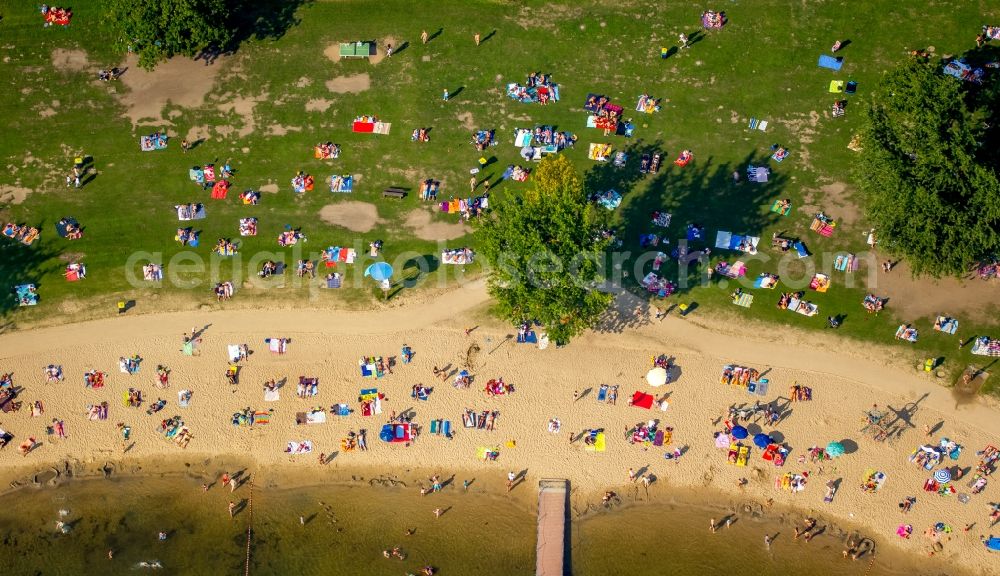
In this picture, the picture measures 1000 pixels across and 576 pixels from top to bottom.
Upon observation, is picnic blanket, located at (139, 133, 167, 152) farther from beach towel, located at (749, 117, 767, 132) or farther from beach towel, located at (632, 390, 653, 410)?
beach towel, located at (749, 117, 767, 132)

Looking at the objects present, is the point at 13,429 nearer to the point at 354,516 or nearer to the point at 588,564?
the point at 354,516

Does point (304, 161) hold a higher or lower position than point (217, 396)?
higher

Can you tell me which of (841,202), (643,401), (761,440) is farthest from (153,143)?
(841,202)

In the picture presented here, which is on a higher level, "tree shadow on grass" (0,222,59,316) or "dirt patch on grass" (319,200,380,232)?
"dirt patch on grass" (319,200,380,232)

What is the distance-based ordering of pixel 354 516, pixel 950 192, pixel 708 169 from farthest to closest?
1. pixel 708 169
2. pixel 354 516
3. pixel 950 192

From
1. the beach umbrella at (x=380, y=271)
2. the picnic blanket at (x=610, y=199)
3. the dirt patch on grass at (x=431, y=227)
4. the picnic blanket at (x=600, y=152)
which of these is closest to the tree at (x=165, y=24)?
the dirt patch on grass at (x=431, y=227)

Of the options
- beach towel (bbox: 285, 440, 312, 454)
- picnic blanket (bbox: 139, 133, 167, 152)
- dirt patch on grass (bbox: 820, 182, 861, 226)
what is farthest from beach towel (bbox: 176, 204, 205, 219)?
dirt patch on grass (bbox: 820, 182, 861, 226)

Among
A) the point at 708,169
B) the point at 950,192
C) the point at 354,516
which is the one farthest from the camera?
the point at 708,169

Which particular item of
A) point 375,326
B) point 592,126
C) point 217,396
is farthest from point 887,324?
point 217,396
